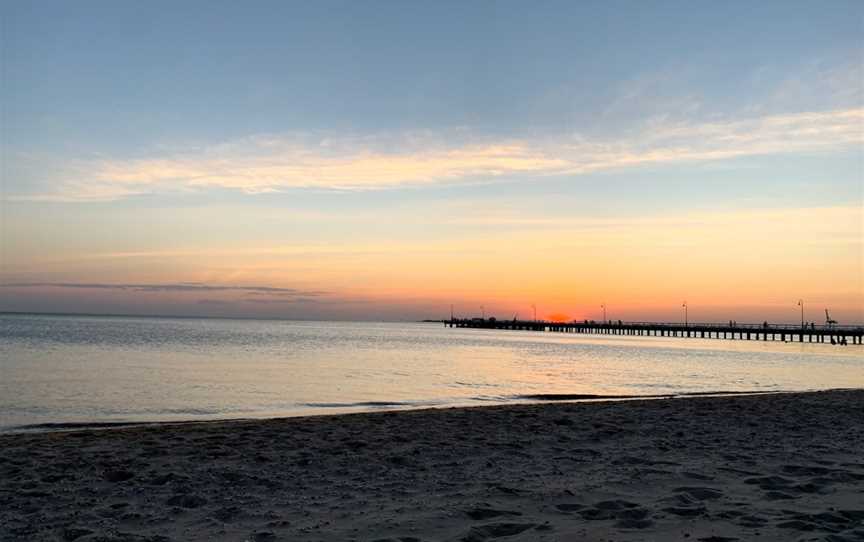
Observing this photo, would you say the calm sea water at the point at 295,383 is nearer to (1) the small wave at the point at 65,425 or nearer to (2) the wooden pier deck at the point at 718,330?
(1) the small wave at the point at 65,425

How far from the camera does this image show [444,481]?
7.94m

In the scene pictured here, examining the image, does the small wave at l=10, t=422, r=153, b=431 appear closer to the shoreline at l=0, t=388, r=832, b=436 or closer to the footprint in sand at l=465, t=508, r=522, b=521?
the shoreline at l=0, t=388, r=832, b=436

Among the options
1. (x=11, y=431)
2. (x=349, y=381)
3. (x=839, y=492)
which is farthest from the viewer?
(x=349, y=381)

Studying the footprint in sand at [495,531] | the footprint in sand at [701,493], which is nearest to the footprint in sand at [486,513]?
the footprint in sand at [495,531]

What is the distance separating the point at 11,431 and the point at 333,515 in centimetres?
1082

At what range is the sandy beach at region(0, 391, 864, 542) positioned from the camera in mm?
5957

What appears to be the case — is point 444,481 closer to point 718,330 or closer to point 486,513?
point 486,513

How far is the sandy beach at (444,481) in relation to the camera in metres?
5.96

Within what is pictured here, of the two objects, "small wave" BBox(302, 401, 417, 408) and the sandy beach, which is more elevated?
the sandy beach

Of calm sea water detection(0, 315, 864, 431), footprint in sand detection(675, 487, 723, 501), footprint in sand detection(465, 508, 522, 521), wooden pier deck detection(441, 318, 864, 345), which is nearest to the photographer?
footprint in sand detection(465, 508, 522, 521)

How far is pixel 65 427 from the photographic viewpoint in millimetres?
14711

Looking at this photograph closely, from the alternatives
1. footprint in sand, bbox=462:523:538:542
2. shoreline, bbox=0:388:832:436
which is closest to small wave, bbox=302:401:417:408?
shoreline, bbox=0:388:832:436

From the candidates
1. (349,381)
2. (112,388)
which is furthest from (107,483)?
(349,381)

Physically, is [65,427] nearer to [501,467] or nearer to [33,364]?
[501,467]
